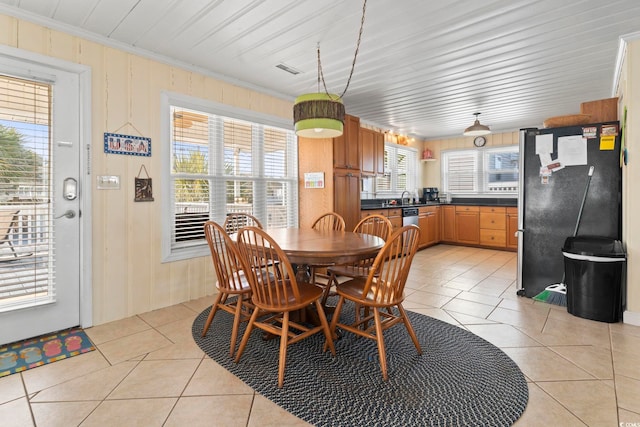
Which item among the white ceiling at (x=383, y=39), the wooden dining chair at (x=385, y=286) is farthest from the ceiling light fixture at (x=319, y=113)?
the wooden dining chair at (x=385, y=286)

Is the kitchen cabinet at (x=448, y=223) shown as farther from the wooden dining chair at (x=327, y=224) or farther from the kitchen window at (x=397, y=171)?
the wooden dining chair at (x=327, y=224)

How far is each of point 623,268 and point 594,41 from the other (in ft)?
6.45

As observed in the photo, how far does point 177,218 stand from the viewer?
135 inches

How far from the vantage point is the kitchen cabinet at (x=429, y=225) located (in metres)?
6.44

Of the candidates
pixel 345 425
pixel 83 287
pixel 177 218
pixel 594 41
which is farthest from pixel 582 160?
pixel 83 287

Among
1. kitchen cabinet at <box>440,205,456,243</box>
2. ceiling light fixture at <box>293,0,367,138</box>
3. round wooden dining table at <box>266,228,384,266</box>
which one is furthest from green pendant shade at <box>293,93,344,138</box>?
kitchen cabinet at <box>440,205,456,243</box>

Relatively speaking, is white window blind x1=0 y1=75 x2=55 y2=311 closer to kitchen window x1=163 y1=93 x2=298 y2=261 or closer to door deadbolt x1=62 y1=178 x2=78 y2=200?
door deadbolt x1=62 y1=178 x2=78 y2=200

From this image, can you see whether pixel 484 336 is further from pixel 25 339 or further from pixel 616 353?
pixel 25 339

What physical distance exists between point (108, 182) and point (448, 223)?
20.5ft

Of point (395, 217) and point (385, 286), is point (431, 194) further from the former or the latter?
point (385, 286)

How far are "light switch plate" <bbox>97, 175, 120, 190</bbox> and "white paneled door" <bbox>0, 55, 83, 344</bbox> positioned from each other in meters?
0.16

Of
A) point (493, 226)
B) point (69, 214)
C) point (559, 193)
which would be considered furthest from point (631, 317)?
point (69, 214)

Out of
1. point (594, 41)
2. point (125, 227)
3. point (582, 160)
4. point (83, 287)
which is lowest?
point (83, 287)

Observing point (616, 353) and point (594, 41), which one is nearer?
point (616, 353)
